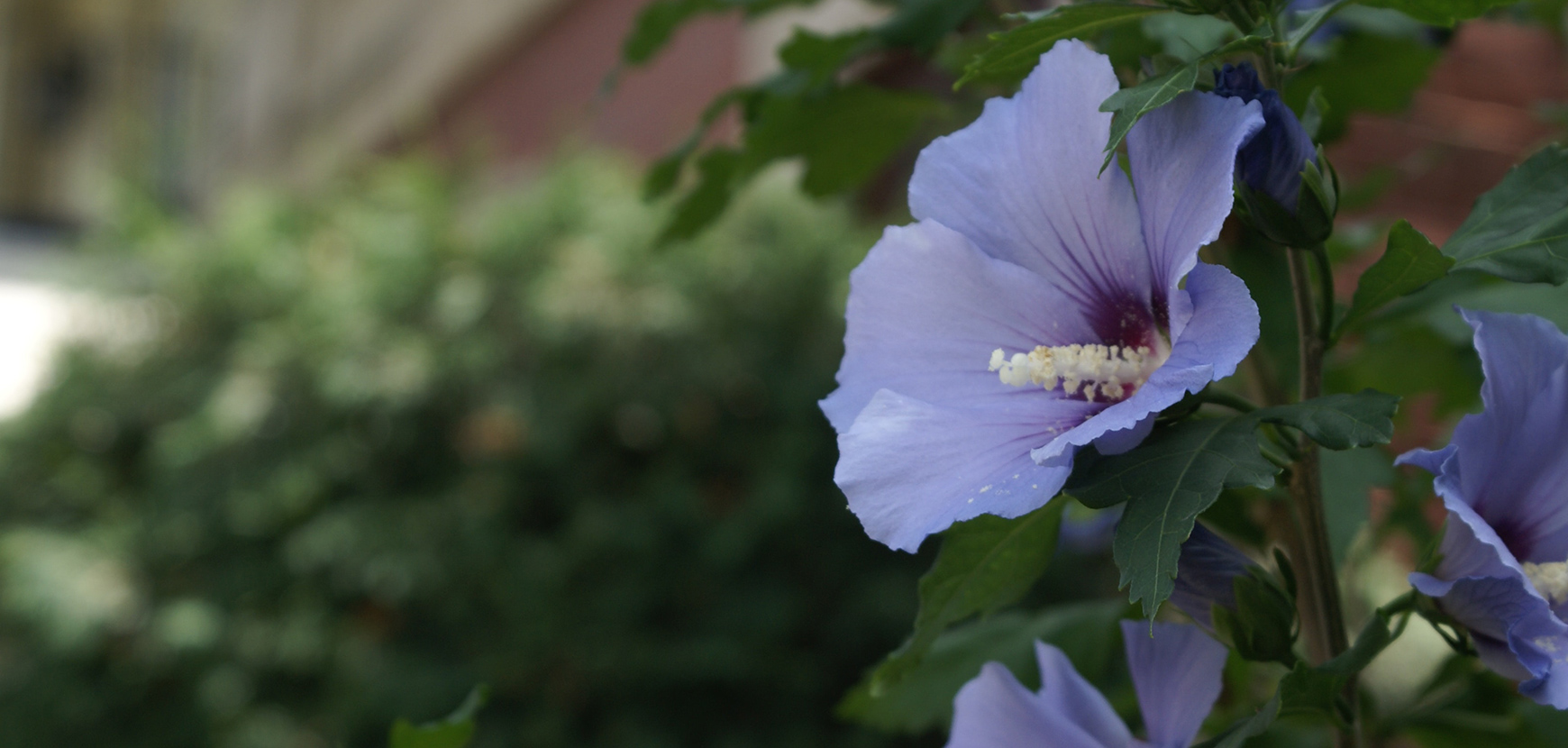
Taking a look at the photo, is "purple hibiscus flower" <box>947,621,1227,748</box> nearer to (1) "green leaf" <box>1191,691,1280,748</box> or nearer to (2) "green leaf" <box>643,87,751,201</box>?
(1) "green leaf" <box>1191,691,1280,748</box>

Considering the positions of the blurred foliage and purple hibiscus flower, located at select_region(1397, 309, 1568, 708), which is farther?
the blurred foliage

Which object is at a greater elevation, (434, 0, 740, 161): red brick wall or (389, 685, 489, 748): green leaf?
(389, 685, 489, 748): green leaf

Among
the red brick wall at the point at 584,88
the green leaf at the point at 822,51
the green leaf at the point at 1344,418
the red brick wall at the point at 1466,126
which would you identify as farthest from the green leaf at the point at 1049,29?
the red brick wall at the point at 584,88

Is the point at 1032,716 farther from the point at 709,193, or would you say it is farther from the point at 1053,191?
the point at 709,193

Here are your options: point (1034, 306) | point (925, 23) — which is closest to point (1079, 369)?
point (1034, 306)

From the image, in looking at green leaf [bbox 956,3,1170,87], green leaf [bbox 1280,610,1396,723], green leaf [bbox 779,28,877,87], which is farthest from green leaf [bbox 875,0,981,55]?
green leaf [bbox 1280,610,1396,723]

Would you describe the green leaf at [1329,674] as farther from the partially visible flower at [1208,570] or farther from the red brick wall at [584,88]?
the red brick wall at [584,88]

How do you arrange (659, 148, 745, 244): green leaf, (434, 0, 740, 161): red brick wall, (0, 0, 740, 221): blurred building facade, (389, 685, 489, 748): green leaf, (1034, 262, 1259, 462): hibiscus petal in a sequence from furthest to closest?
(0, 0, 740, 221): blurred building facade < (434, 0, 740, 161): red brick wall < (659, 148, 745, 244): green leaf < (389, 685, 489, 748): green leaf < (1034, 262, 1259, 462): hibiscus petal
